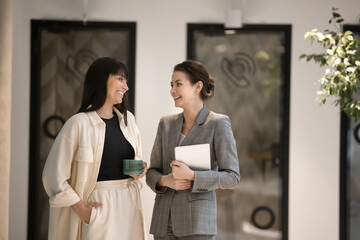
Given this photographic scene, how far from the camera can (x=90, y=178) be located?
7.86 feet

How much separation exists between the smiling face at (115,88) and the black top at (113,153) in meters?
0.12

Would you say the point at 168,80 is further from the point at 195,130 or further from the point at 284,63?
the point at 195,130

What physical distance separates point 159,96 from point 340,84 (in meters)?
1.73

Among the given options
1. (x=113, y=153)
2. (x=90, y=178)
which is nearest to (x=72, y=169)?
(x=90, y=178)

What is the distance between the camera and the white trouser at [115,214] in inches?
93.7

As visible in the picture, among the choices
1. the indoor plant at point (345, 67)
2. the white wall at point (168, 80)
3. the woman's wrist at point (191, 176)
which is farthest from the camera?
the white wall at point (168, 80)

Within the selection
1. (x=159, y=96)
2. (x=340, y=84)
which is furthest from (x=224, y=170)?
(x=159, y=96)

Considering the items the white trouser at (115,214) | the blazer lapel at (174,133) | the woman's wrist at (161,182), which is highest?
the blazer lapel at (174,133)

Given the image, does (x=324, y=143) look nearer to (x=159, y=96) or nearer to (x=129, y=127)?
(x=159, y=96)

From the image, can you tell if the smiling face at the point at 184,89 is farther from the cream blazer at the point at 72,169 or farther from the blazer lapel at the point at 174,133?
the cream blazer at the point at 72,169

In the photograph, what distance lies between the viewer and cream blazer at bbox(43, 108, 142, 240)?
2.35 m

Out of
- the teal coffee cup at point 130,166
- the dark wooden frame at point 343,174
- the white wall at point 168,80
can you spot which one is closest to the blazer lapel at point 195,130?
the teal coffee cup at point 130,166

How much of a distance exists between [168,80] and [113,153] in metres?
2.06

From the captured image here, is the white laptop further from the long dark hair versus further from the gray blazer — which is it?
the long dark hair
